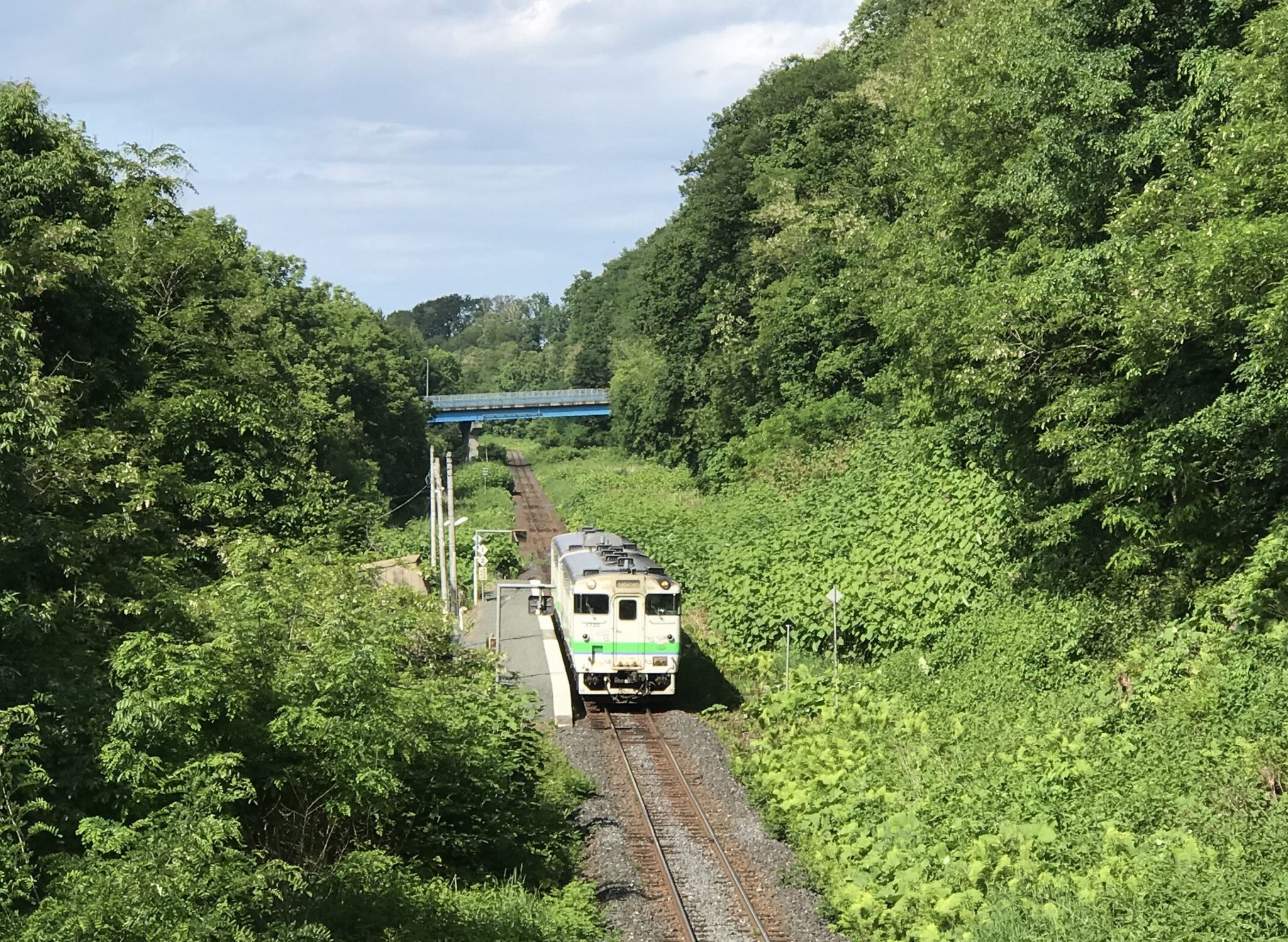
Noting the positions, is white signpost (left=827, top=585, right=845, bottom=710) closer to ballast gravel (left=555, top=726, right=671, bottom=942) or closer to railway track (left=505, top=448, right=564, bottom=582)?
ballast gravel (left=555, top=726, right=671, bottom=942)

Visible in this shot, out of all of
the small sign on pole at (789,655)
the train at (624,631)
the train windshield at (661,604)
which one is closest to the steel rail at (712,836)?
the train at (624,631)

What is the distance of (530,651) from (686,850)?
1217cm

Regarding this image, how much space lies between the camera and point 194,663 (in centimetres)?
1050

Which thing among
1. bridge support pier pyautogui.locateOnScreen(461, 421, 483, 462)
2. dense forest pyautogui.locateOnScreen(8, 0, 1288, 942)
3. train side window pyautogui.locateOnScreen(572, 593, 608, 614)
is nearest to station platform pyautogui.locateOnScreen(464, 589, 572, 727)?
train side window pyautogui.locateOnScreen(572, 593, 608, 614)

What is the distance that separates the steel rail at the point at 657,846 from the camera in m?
14.9

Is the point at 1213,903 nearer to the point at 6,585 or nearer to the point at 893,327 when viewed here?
the point at 6,585

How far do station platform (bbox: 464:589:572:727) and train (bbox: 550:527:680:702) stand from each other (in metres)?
0.79

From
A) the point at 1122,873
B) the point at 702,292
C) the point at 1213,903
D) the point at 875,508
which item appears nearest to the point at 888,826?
the point at 1122,873

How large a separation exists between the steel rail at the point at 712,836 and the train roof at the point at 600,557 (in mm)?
2875

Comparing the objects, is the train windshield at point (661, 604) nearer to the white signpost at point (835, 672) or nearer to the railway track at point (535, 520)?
the white signpost at point (835, 672)

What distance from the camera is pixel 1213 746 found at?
14836 mm

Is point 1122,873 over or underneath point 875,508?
underneath

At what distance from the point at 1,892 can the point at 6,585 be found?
3202 mm

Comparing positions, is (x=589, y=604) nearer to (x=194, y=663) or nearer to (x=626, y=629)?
(x=626, y=629)
